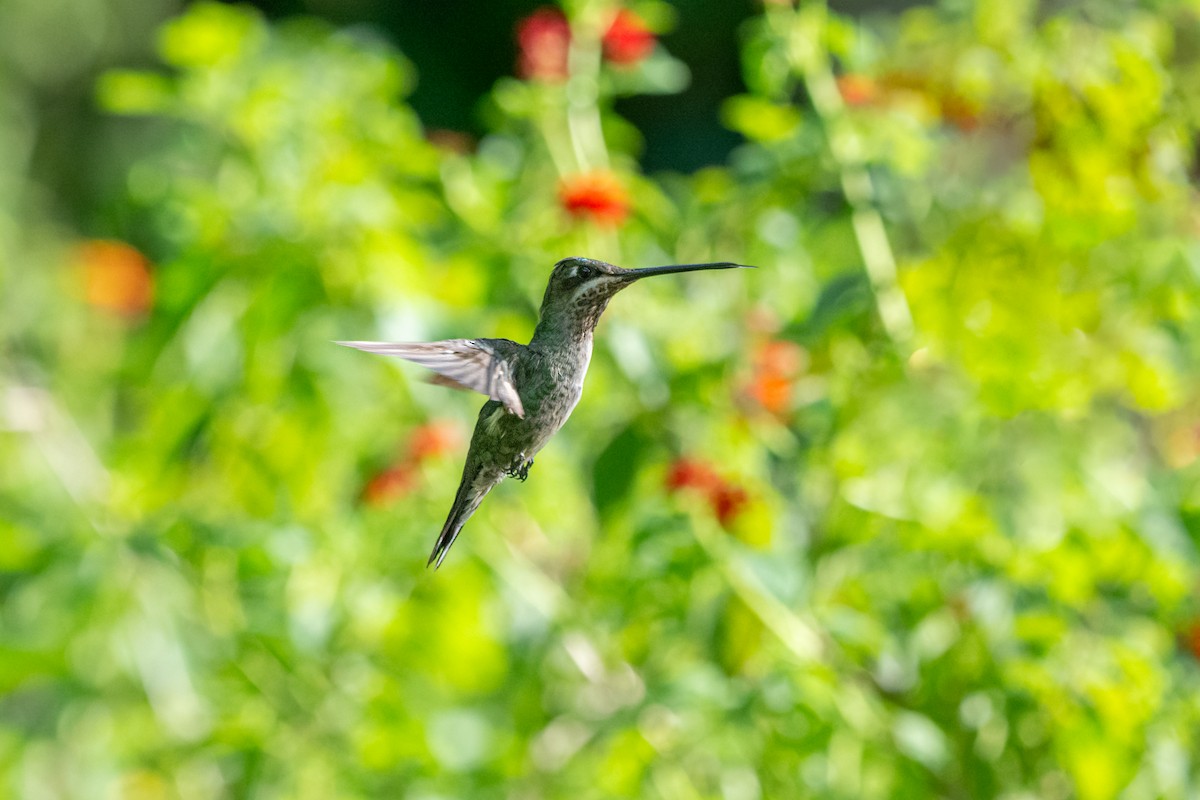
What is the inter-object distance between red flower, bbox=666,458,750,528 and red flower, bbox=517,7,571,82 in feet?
1.98

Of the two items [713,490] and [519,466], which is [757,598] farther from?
[519,466]

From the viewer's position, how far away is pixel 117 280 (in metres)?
2.88

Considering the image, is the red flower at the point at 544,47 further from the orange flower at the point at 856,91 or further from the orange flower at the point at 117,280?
the orange flower at the point at 117,280

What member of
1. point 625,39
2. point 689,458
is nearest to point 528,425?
point 689,458

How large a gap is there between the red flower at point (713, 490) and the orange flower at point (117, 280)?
178 cm

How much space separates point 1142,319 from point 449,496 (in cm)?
91

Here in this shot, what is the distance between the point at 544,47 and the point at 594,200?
1.54 feet

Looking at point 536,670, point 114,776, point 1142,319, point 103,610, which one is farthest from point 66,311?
point 1142,319

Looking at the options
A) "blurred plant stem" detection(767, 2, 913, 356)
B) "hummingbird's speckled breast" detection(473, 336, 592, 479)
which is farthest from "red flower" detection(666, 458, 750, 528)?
"hummingbird's speckled breast" detection(473, 336, 592, 479)

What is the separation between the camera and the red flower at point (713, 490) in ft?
4.73

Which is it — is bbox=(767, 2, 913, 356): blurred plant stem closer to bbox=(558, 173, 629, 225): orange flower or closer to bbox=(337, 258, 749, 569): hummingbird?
bbox=(558, 173, 629, 225): orange flower

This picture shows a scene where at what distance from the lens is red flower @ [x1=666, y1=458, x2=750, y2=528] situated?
144cm

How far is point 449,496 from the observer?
171 centimetres

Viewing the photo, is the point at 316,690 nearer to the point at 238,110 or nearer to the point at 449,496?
the point at 449,496
